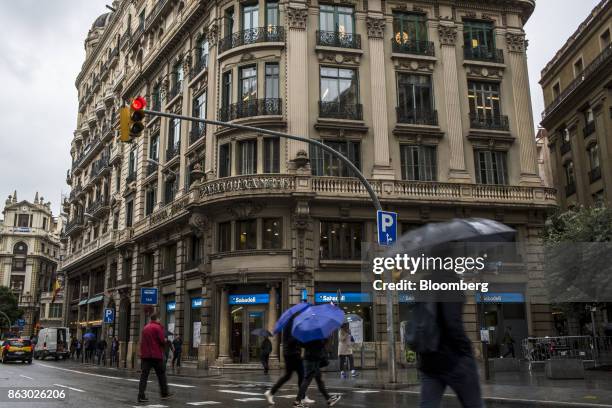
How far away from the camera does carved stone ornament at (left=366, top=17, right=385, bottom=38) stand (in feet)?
97.1

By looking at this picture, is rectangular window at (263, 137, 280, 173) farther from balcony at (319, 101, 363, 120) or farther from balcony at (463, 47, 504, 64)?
balcony at (463, 47, 504, 64)

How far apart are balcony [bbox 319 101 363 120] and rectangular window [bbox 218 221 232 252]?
6.93 metres

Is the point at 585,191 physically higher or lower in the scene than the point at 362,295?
higher

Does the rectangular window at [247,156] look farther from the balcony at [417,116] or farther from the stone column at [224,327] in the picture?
the balcony at [417,116]

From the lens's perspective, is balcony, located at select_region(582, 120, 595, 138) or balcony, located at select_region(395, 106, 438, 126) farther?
balcony, located at select_region(582, 120, 595, 138)

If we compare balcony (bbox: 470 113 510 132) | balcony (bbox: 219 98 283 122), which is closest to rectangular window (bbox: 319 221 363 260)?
balcony (bbox: 219 98 283 122)

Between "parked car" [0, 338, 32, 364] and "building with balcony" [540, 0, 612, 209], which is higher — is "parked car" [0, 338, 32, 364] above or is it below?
below

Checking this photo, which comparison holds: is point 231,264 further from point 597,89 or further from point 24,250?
point 24,250

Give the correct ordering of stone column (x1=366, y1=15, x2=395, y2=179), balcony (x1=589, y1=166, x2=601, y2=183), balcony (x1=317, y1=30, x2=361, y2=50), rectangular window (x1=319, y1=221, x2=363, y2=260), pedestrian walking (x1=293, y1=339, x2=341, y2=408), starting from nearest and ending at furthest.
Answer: pedestrian walking (x1=293, y1=339, x2=341, y2=408), rectangular window (x1=319, y1=221, x2=363, y2=260), stone column (x1=366, y1=15, x2=395, y2=179), balcony (x1=317, y1=30, x2=361, y2=50), balcony (x1=589, y1=166, x2=601, y2=183)

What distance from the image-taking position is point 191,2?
3412cm

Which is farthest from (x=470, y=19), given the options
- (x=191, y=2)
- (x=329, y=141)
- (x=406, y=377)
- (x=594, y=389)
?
(x=594, y=389)

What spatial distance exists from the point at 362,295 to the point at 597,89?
2377 centimetres

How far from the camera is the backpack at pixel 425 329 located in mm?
4871

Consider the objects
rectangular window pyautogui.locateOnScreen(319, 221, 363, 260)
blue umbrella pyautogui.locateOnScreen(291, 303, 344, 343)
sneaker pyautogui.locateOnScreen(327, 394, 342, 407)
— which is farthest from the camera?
rectangular window pyautogui.locateOnScreen(319, 221, 363, 260)
